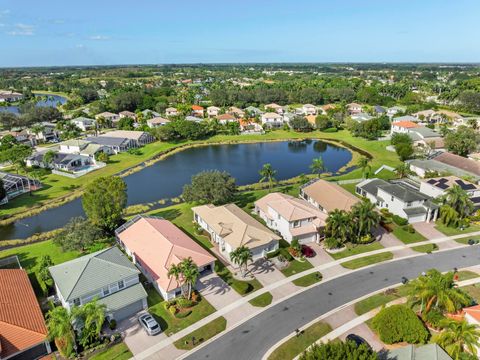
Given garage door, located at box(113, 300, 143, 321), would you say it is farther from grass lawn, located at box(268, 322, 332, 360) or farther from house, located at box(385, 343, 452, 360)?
house, located at box(385, 343, 452, 360)

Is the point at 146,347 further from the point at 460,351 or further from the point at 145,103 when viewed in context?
the point at 145,103

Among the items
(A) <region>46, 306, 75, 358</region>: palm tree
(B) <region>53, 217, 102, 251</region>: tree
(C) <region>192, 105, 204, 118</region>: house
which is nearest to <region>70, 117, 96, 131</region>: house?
(C) <region>192, 105, 204, 118</region>: house

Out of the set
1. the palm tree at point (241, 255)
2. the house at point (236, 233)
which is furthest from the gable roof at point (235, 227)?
the palm tree at point (241, 255)

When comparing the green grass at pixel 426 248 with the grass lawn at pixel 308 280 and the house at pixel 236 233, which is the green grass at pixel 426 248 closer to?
the grass lawn at pixel 308 280

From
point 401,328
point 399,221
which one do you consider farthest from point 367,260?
point 401,328

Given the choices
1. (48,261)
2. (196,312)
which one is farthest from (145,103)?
(196,312)

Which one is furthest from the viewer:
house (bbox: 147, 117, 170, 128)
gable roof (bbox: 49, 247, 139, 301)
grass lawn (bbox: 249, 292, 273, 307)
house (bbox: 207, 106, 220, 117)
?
house (bbox: 207, 106, 220, 117)

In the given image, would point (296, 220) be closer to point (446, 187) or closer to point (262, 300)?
point (262, 300)
